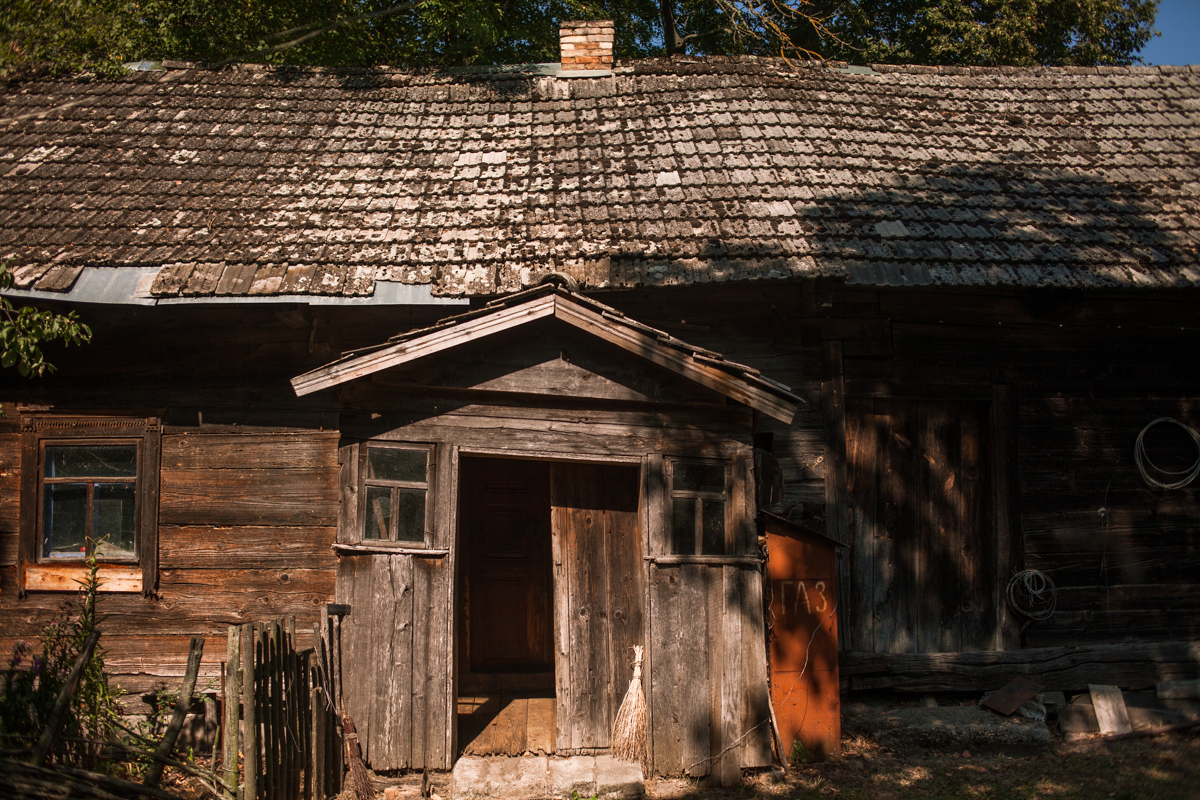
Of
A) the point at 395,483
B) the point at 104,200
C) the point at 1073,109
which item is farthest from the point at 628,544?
the point at 1073,109

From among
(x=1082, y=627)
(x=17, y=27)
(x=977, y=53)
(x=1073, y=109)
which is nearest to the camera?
(x=17, y=27)

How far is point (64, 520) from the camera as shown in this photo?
6.64m

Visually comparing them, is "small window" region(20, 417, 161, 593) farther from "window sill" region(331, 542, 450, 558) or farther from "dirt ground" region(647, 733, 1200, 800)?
"dirt ground" region(647, 733, 1200, 800)

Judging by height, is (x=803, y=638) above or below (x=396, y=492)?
below

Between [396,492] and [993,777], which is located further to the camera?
[993,777]

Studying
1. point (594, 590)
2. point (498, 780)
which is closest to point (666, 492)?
point (594, 590)

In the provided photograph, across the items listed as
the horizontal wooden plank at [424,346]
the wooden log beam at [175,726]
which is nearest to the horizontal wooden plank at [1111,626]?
the horizontal wooden plank at [424,346]

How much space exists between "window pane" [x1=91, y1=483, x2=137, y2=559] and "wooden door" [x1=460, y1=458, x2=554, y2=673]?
2.80 meters

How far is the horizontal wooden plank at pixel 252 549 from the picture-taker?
652cm

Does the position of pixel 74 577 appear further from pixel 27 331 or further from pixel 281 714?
pixel 281 714

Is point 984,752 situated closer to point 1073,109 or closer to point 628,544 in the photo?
point 628,544

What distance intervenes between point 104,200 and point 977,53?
13777 mm

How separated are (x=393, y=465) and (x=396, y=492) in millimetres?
188

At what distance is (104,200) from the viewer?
712cm
